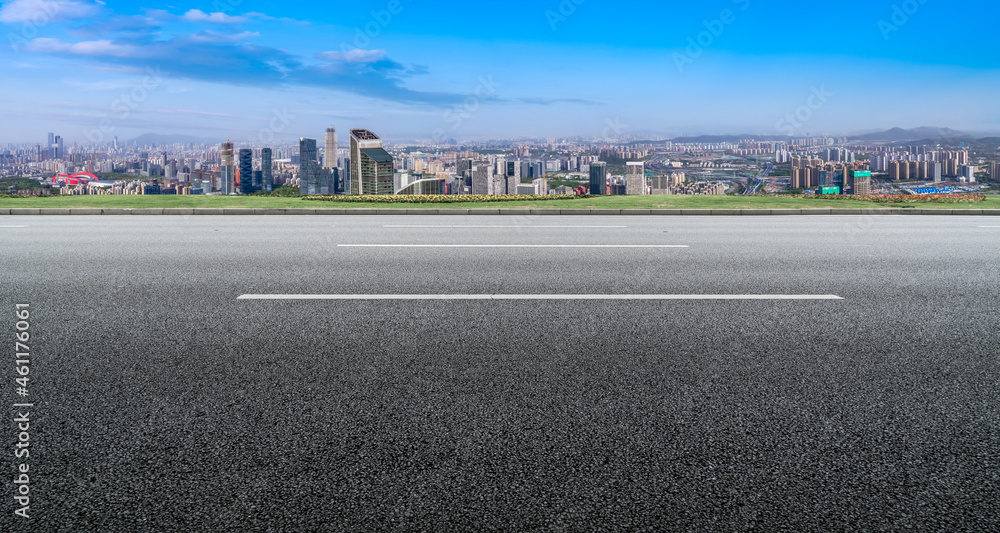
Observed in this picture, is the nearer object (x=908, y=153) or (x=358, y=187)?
(x=358, y=187)

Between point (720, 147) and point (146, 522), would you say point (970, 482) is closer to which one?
point (146, 522)

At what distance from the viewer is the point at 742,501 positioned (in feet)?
8.05

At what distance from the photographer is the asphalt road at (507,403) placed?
7.98 feet

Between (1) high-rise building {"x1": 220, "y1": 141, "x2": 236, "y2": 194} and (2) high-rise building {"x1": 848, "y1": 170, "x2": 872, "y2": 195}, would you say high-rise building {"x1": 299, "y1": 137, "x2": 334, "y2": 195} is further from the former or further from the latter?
(2) high-rise building {"x1": 848, "y1": 170, "x2": 872, "y2": 195}

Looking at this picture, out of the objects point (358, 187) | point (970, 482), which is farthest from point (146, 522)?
point (358, 187)

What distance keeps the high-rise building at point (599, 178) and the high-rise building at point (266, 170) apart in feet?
37.1

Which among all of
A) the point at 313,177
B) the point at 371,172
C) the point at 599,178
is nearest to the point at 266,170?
the point at 313,177

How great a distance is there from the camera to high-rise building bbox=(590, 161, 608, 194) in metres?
22.3

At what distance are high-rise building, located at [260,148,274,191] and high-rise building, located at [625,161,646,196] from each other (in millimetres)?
12540

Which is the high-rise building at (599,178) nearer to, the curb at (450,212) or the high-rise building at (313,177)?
the curb at (450,212)

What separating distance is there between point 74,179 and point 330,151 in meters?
7.98

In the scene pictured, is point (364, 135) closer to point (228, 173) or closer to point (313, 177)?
point (313, 177)

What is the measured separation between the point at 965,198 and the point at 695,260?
1626 cm
